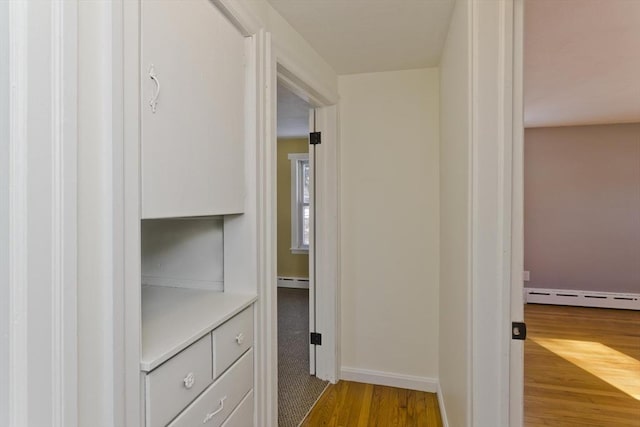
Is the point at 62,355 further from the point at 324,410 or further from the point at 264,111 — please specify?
the point at 324,410

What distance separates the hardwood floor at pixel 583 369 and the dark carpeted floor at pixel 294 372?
1355 millimetres

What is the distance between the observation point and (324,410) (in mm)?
2297

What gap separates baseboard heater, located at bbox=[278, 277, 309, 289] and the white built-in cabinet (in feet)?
12.7

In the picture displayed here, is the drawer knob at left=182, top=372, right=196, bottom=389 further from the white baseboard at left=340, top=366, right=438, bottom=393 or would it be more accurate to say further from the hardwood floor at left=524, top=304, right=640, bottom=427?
the hardwood floor at left=524, top=304, right=640, bottom=427

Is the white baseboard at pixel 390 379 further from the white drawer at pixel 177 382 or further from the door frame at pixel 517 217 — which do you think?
the white drawer at pixel 177 382

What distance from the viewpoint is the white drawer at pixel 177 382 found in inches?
37.2

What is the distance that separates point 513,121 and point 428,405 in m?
1.93

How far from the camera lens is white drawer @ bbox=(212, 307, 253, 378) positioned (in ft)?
4.02

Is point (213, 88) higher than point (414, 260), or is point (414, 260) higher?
point (213, 88)

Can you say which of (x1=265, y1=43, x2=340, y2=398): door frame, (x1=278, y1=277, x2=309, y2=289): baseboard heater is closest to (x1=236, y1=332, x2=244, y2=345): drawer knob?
(x1=265, y1=43, x2=340, y2=398): door frame

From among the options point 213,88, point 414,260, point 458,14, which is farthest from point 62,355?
point 414,260

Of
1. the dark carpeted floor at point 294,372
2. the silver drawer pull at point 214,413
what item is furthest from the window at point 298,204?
the silver drawer pull at point 214,413

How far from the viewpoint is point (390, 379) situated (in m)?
2.63

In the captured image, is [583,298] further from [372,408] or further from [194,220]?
[194,220]
